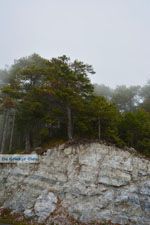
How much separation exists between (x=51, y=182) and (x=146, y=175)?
264 inches

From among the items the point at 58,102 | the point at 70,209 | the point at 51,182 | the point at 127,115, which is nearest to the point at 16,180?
the point at 51,182

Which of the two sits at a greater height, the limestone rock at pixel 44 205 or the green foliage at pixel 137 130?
the green foliage at pixel 137 130

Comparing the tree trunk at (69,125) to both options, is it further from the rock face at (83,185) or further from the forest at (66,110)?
the rock face at (83,185)

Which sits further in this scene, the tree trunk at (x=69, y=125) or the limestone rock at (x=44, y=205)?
the tree trunk at (x=69, y=125)

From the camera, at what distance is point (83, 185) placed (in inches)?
696

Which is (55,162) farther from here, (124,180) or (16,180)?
(124,180)

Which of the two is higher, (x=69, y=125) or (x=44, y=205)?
(x=69, y=125)

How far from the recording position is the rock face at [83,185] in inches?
647

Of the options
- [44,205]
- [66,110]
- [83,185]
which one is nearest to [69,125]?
[66,110]

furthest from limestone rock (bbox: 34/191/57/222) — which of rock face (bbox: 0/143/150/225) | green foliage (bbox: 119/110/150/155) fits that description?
green foliage (bbox: 119/110/150/155)

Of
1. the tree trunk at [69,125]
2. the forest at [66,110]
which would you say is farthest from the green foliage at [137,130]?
the tree trunk at [69,125]

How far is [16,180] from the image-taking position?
61.6 feet

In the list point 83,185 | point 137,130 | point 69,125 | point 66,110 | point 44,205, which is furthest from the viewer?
point 137,130

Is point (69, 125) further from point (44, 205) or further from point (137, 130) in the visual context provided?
point (44, 205)
